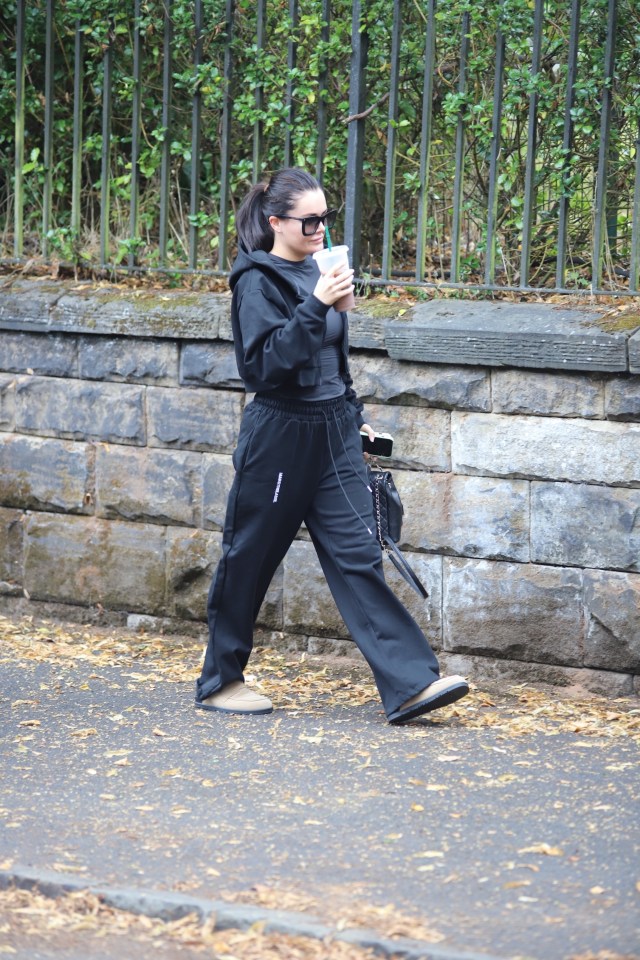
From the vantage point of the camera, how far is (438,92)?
20.4 ft

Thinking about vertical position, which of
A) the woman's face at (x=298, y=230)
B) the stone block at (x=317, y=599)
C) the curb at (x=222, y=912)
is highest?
the woman's face at (x=298, y=230)

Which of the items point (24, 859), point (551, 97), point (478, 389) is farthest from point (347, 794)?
point (551, 97)

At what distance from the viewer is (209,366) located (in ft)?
20.2

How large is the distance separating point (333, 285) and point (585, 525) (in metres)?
1.53

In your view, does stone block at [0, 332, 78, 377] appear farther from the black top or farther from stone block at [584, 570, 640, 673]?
stone block at [584, 570, 640, 673]

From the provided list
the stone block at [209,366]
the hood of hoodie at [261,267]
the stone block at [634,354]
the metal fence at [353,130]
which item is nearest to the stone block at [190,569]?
the stone block at [209,366]

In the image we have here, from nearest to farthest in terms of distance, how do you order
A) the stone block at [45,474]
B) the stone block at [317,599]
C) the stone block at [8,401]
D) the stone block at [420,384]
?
the stone block at [420,384] → the stone block at [317,599] → the stone block at [45,474] → the stone block at [8,401]

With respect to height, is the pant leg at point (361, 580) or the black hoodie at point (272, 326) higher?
the black hoodie at point (272, 326)

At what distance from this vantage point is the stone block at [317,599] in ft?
19.0

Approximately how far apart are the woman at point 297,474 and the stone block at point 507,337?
57 cm

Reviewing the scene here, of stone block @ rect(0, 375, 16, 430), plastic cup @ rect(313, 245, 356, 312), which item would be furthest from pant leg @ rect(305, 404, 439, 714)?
stone block @ rect(0, 375, 16, 430)

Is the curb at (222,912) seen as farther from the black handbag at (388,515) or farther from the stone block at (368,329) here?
the stone block at (368,329)

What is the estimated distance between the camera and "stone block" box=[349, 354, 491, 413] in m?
5.57

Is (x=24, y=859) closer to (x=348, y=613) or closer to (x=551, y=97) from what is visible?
(x=348, y=613)
